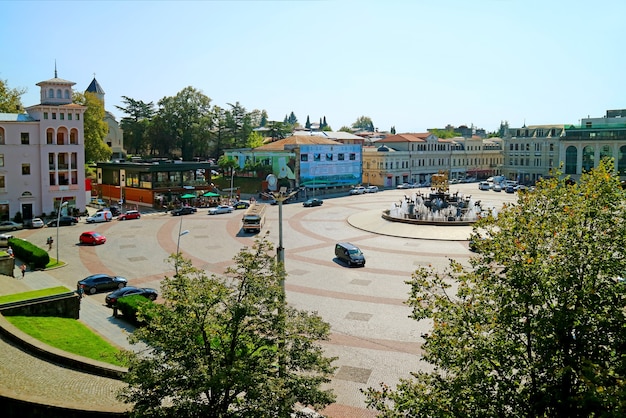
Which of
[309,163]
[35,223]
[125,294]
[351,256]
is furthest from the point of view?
[309,163]

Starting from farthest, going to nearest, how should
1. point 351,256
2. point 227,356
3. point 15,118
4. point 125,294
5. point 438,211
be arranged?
point 438,211 → point 15,118 → point 351,256 → point 125,294 → point 227,356

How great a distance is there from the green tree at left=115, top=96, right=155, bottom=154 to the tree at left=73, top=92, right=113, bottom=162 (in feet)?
83.0

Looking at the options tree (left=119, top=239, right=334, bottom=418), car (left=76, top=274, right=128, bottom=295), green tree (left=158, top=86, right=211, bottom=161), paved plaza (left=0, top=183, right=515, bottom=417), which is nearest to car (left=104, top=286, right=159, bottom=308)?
paved plaza (left=0, top=183, right=515, bottom=417)

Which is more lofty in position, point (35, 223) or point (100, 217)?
point (100, 217)

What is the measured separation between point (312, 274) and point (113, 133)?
81816mm

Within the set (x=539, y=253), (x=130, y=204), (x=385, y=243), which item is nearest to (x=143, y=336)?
(x=539, y=253)

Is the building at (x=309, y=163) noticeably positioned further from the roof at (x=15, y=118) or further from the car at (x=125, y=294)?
the car at (x=125, y=294)

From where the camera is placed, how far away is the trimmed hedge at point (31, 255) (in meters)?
36.8

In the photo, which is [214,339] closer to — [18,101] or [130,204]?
[130,204]

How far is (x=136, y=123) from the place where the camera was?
11112cm

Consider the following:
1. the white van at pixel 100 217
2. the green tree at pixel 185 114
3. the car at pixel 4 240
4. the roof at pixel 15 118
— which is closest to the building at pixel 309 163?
the green tree at pixel 185 114

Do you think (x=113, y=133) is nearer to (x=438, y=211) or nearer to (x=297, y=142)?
(x=297, y=142)

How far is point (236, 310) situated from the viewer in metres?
13.2

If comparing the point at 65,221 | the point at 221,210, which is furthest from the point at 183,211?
the point at 65,221
